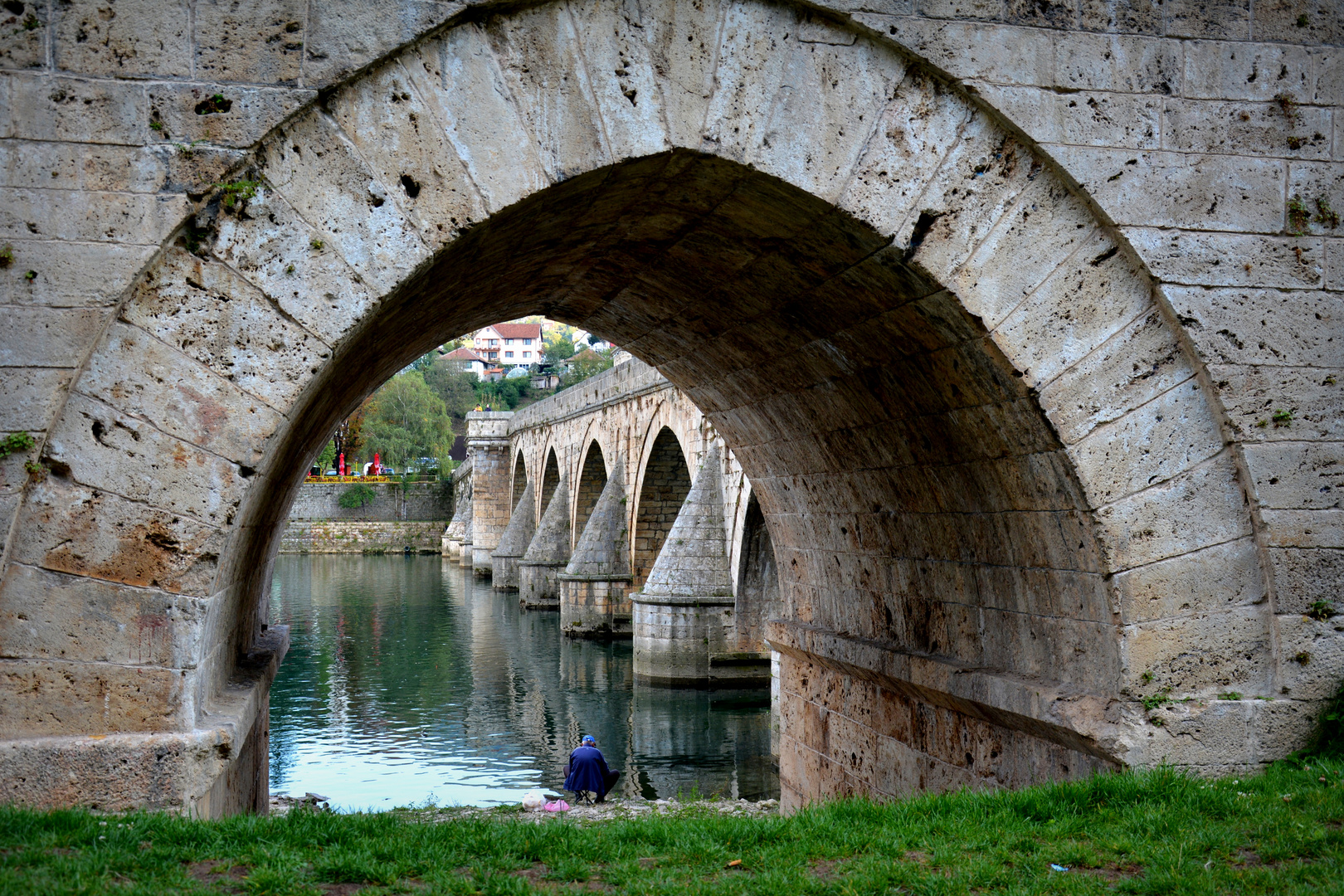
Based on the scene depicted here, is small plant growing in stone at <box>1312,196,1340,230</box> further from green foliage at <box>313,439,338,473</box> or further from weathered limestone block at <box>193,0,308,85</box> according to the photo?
green foliage at <box>313,439,338,473</box>

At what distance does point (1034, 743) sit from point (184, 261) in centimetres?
367

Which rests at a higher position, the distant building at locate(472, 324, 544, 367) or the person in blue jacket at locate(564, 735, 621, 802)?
the distant building at locate(472, 324, 544, 367)

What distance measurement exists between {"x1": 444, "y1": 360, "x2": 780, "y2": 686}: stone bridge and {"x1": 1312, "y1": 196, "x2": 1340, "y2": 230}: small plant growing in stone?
6.93m

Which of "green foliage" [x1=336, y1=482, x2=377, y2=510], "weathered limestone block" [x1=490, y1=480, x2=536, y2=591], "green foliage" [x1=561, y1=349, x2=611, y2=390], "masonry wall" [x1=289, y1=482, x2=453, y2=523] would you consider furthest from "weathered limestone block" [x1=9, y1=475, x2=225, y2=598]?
"green foliage" [x1=561, y1=349, x2=611, y2=390]

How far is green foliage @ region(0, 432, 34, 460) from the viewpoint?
3.35m

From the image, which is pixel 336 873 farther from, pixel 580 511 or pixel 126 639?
pixel 580 511

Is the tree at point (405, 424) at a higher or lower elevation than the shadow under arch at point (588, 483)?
higher

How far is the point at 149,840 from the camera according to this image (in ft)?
10.5

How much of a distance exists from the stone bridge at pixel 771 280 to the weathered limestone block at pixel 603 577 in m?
15.7

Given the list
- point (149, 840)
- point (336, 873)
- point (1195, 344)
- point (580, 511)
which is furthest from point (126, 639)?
point (580, 511)

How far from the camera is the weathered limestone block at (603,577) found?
20.9 m

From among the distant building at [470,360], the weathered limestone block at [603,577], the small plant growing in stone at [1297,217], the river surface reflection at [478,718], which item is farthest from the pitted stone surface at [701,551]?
the distant building at [470,360]

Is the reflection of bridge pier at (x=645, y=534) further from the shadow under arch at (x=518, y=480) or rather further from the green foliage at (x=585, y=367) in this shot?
the green foliage at (x=585, y=367)

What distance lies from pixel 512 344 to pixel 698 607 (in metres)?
96.5
